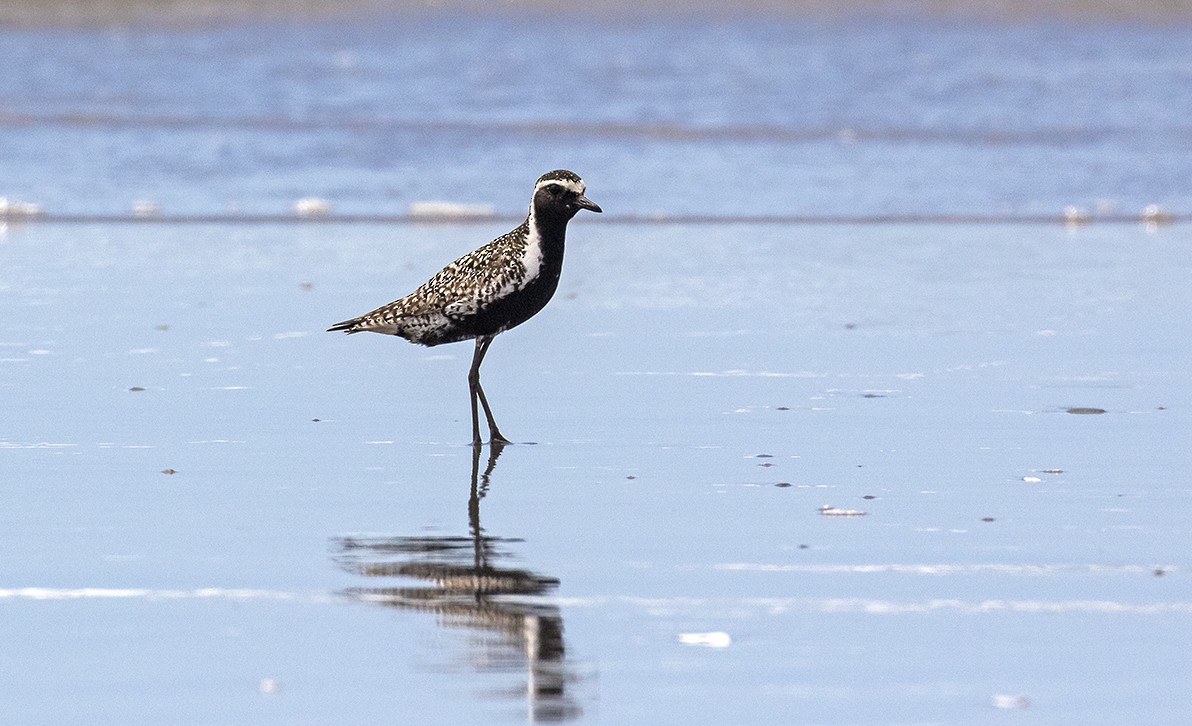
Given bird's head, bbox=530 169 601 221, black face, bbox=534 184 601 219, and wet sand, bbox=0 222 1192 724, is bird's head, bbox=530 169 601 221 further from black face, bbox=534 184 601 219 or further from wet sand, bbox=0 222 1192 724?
wet sand, bbox=0 222 1192 724

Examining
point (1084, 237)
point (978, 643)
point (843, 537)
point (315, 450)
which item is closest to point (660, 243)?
point (1084, 237)

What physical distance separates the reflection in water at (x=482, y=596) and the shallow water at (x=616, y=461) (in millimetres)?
19

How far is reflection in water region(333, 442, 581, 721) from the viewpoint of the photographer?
A: 511cm

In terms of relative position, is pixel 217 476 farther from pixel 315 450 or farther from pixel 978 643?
pixel 978 643

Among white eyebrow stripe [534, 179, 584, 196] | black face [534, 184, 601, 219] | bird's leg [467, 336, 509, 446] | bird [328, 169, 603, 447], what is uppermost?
white eyebrow stripe [534, 179, 584, 196]

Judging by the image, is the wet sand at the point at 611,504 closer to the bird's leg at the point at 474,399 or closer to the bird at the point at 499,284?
the bird's leg at the point at 474,399

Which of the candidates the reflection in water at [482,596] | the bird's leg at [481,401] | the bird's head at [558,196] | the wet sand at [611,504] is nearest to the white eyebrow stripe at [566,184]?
the bird's head at [558,196]

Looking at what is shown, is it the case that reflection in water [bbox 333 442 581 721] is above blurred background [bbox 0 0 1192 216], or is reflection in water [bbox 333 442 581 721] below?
below

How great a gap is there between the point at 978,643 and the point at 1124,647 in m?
0.39

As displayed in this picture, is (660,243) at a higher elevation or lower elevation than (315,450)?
higher

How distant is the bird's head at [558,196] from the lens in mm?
8484

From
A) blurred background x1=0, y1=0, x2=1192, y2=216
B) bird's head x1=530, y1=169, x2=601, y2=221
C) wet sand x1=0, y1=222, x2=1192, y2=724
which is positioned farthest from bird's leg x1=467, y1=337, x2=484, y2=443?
blurred background x1=0, y1=0, x2=1192, y2=216

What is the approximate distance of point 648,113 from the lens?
24047mm

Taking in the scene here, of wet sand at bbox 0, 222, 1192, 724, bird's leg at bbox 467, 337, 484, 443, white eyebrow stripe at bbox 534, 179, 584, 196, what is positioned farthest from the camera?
white eyebrow stripe at bbox 534, 179, 584, 196
